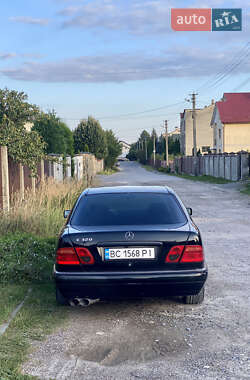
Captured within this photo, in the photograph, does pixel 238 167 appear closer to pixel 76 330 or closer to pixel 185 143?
pixel 76 330

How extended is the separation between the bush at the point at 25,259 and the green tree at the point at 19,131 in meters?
3.96

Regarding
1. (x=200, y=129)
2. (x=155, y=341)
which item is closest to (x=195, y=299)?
(x=155, y=341)

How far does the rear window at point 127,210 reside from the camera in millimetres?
5543

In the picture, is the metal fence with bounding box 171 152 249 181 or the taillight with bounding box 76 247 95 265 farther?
the metal fence with bounding box 171 152 249 181

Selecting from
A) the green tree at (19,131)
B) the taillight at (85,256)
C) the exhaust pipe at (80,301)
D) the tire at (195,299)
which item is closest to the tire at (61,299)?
the exhaust pipe at (80,301)

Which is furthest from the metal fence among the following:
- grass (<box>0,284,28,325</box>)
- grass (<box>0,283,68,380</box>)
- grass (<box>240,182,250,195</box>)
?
grass (<box>0,283,68,380</box>)

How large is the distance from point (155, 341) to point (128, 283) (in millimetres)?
653

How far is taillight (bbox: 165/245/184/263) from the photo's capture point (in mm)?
5066

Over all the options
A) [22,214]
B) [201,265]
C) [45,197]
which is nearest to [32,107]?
[45,197]

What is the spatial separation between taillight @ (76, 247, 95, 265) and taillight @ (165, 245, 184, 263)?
78 cm

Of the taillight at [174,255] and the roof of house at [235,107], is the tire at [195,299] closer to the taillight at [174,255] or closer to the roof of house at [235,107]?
the taillight at [174,255]

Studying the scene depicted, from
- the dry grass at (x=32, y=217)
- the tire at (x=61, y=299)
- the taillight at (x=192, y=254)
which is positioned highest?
A: the taillight at (x=192, y=254)

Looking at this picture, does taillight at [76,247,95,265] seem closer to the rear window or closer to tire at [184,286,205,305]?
the rear window

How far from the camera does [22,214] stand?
392 inches
